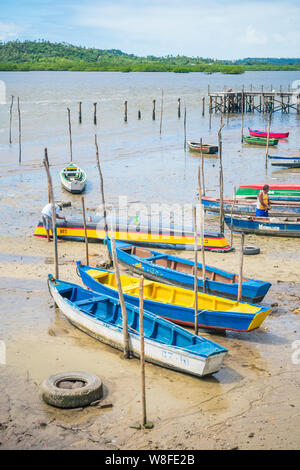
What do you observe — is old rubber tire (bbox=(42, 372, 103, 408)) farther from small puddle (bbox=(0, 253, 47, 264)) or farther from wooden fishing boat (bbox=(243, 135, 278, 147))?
wooden fishing boat (bbox=(243, 135, 278, 147))

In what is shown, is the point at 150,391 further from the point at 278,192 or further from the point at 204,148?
the point at 204,148

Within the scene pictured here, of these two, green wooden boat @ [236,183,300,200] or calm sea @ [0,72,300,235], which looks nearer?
green wooden boat @ [236,183,300,200]

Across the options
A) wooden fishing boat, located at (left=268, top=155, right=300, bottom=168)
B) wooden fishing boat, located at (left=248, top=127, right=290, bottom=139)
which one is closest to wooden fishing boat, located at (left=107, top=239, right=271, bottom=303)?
wooden fishing boat, located at (left=268, top=155, right=300, bottom=168)

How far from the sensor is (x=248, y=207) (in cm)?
1962

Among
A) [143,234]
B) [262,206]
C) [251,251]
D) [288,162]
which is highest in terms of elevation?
[288,162]

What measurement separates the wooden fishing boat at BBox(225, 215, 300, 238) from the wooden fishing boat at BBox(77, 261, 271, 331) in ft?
20.0

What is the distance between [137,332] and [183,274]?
2.89 m

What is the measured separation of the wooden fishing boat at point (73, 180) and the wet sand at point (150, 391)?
34.6 feet

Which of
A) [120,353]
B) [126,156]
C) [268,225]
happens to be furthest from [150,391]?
[126,156]

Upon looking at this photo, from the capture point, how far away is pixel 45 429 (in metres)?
8.16

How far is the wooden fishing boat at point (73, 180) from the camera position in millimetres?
23625

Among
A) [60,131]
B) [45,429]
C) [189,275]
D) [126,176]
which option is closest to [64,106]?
[60,131]

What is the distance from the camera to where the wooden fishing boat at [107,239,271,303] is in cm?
1223
